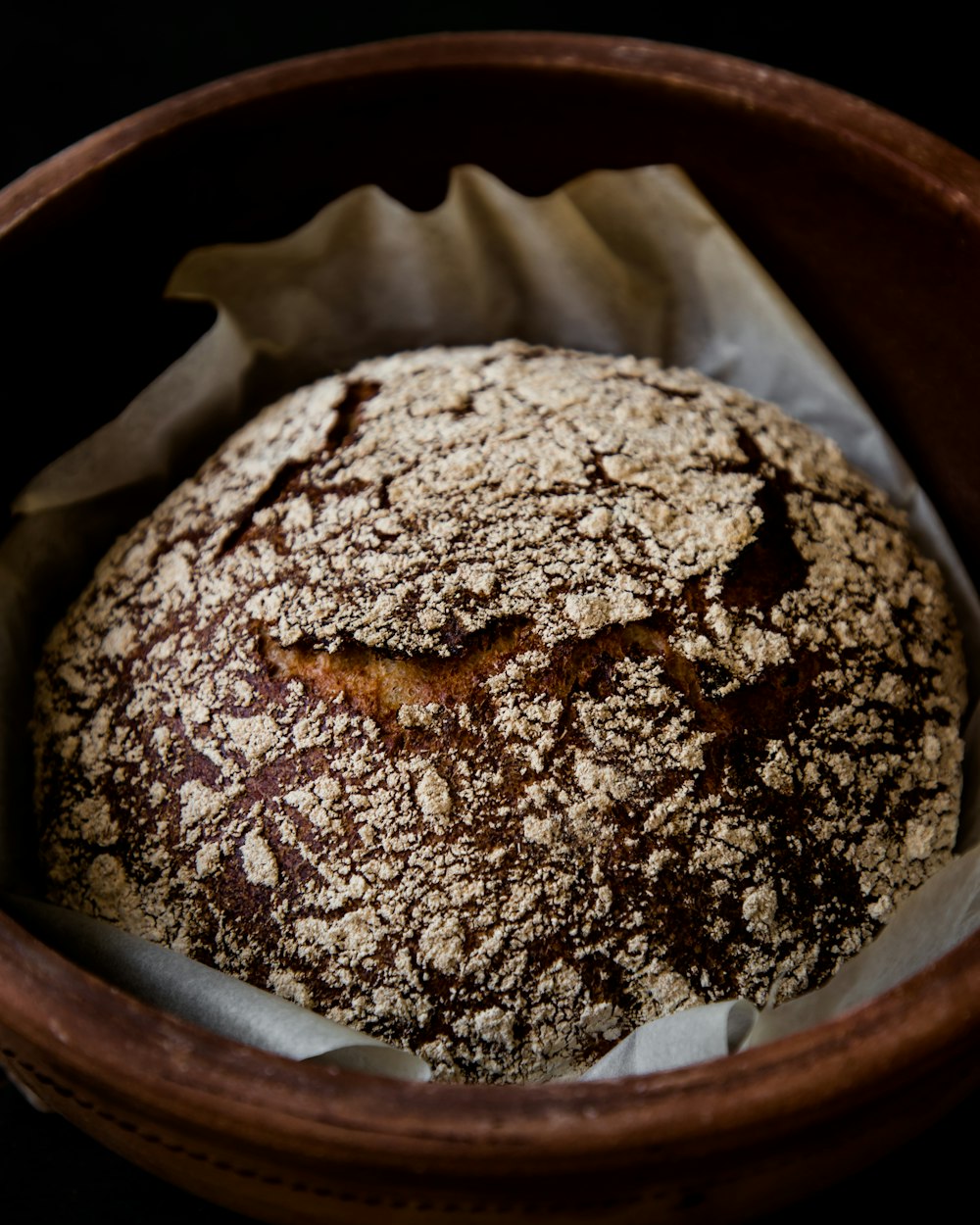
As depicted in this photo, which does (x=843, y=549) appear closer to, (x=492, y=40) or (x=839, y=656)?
(x=839, y=656)

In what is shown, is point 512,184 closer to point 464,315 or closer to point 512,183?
point 512,183

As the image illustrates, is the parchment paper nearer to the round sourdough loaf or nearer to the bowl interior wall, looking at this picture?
the bowl interior wall

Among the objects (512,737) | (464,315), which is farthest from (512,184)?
(512,737)

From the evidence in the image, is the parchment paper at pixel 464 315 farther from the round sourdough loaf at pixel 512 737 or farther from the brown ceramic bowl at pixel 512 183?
the round sourdough loaf at pixel 512 737

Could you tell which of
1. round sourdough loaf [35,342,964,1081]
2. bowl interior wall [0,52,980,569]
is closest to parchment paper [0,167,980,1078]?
bowl interior wall [0,52,980,569]

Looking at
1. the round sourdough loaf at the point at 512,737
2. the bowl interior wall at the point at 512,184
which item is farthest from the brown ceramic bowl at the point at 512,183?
the round sourdough loaf at the point at 512,737
